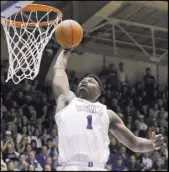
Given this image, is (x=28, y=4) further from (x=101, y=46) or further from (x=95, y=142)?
(x=101, y=46)

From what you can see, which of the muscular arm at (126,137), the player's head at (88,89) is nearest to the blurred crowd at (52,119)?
the muscular arm at (126,137)

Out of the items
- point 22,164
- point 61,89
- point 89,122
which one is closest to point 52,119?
point 22,164

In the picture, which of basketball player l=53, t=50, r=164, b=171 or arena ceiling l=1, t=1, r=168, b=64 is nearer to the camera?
basketball player l=53, t=50, r=164, b=171

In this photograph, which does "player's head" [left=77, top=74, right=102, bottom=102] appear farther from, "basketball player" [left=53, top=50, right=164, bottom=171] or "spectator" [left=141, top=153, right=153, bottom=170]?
"spectator" [left=141, top=153, right=153, bottom=170]

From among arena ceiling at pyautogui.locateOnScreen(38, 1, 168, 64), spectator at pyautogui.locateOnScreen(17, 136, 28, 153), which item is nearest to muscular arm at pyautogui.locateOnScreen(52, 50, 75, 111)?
spectator at pyautogui.locateOnScreen(17, 136, 28, 153)

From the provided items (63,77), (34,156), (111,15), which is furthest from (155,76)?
(63,77)

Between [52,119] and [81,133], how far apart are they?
10801 millimetres

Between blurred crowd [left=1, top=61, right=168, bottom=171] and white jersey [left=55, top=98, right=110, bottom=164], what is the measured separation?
721cm

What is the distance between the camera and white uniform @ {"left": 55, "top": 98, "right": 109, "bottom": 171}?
431cm

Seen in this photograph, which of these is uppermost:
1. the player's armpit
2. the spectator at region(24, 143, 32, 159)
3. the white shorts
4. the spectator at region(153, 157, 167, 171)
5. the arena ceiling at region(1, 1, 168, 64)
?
the arena ceiling at region(1, 1, 168, 64)

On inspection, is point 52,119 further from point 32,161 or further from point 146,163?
point 32,161

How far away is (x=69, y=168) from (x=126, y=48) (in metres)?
16.0

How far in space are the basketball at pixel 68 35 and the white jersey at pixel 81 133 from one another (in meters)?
0.66

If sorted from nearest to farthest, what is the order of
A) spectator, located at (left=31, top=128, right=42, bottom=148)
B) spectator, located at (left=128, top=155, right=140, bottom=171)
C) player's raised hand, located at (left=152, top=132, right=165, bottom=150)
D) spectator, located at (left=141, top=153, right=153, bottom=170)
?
player's raised hand, located at (left=152, top=132, right=165, bottom=150) < spectator, located at (left=31, top=128, right=42, bottom=148) < spectator, located at (left=128, top=155, right=140, bottom=171) < spectator, located at (left=141, top=153, right=153, bottom=170)
